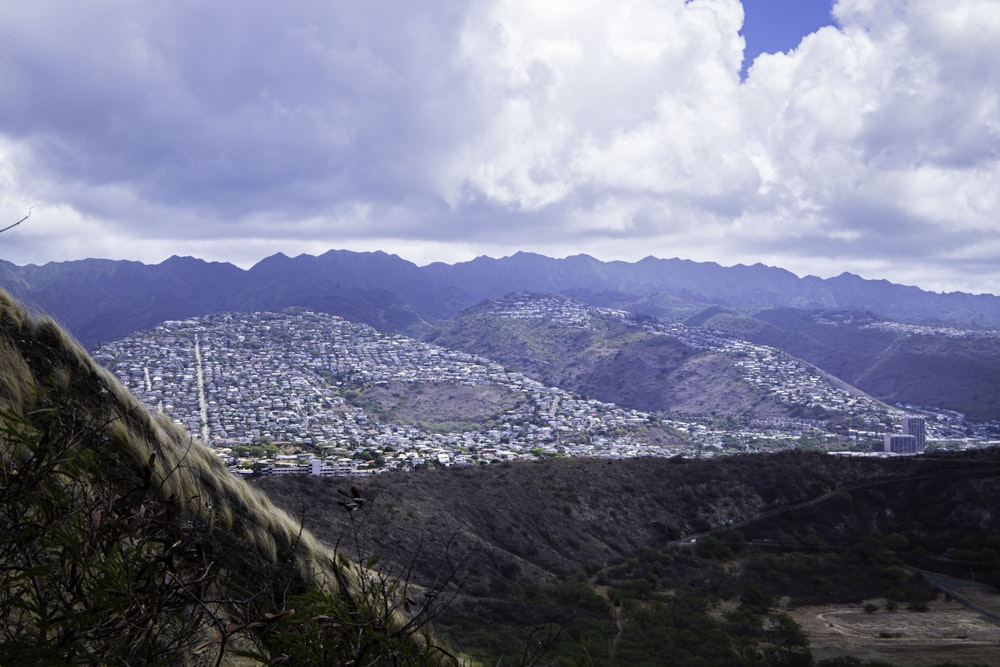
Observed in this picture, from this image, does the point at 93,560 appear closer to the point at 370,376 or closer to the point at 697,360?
the point at 370,376

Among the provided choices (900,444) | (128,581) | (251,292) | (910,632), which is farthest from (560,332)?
(128,581)

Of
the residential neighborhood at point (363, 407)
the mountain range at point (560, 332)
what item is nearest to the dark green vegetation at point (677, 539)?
the residential neighborhood at point (363, 407)

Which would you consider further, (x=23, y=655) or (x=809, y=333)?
(x=809, y=333)

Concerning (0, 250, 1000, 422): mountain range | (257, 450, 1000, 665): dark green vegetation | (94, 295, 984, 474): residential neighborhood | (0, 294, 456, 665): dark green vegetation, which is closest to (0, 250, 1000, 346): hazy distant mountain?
(0, 250, 1000, 422): mountain range

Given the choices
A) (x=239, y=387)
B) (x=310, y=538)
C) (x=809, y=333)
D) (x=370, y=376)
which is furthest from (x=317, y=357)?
(x=809, y=333)

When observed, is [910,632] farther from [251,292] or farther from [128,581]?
[251,292]

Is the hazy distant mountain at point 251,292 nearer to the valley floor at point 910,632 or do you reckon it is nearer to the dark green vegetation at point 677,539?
the dark green vegetation at point 677,539

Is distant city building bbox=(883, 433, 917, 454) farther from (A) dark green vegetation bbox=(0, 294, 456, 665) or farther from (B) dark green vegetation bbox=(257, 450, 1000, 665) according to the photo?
(A) dark green vegetation bbox=(0, 294, 456, 665)

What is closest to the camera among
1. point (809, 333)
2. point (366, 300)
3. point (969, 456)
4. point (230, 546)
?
point (230, 546)

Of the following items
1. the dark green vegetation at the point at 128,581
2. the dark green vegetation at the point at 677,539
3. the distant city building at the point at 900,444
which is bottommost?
the distant city building at the point at 900,444
